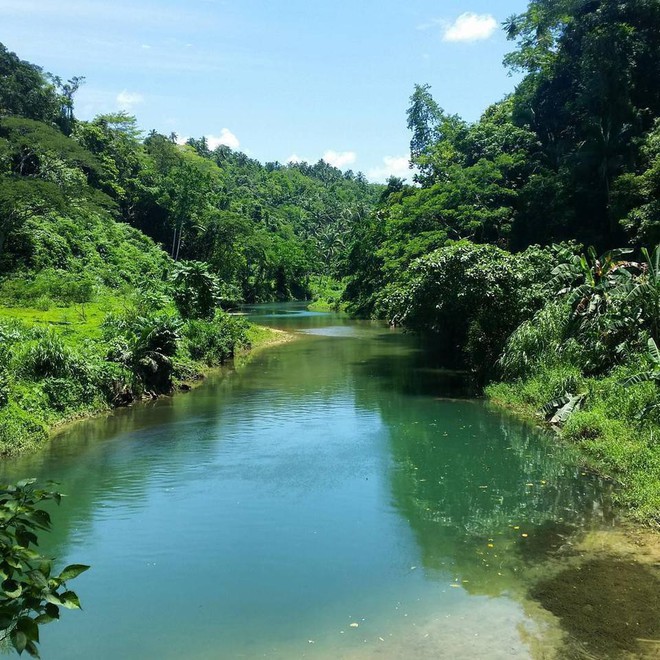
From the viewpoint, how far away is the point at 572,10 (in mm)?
38938

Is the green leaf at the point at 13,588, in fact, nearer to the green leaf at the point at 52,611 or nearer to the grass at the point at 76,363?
the green leaf at the point at 52,611

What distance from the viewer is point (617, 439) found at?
14.1 m

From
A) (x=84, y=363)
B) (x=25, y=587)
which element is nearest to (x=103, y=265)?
(x=84, y=363)

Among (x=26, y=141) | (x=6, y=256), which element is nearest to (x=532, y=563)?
(x=6, y=256)

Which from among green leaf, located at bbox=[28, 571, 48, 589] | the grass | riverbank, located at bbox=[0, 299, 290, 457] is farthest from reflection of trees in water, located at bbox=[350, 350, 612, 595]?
the grass

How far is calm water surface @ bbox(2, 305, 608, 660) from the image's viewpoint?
309 inches

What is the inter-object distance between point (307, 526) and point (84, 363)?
11090 millimetres

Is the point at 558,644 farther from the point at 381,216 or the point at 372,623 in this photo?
the point at 381,216

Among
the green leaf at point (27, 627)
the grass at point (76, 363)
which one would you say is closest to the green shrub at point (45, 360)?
the grass at point (76, 363)

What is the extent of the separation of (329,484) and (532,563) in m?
5.24

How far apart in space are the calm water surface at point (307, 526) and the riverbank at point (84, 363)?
2.78 ft

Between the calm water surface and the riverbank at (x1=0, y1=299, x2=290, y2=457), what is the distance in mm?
849

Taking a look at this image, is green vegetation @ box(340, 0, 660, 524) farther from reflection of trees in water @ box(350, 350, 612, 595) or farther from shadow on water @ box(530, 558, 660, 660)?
shadow on water @ box(530, 558, 660, 660)

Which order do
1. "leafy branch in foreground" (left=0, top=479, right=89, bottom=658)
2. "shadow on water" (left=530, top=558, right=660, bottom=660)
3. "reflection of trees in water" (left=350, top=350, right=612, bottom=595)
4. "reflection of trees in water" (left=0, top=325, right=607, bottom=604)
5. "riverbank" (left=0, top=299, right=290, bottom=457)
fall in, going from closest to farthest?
"leafy branch in foreground" (left=0, top=479, right=89, bottom=658) < "shadow on water" (left=530, top=558, right=660, bottom=660) < "reflection of trees in water" (left=350, top=350, right=612, bottom=595) < "reflection of trees in water" (left=0, top=325, right=607, bottom=604) < "riverbank" (left=0, top=299, right=290, bottom=457)
